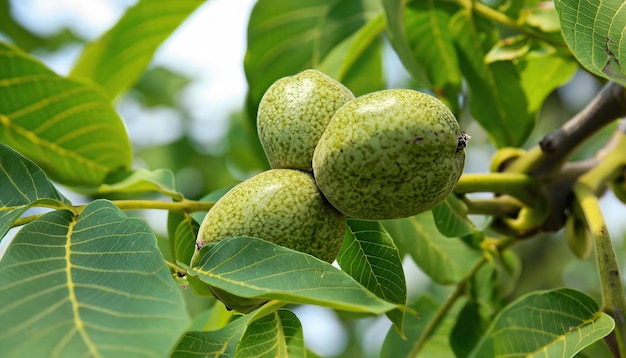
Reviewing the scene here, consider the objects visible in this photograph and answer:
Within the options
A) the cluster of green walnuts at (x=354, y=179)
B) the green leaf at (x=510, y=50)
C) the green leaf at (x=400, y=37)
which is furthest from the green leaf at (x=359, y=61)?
the cluster of green walnuts at (x=354, y=179)

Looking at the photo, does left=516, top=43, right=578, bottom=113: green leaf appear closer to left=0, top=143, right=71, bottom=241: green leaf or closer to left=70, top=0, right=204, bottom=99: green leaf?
left=70, top=0, right=204, bottom=99: green leaf

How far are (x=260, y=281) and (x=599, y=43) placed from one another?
66 centimetres

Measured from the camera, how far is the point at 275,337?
119 centimetres

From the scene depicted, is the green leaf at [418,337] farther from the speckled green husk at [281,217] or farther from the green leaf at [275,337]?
the speckled green husk at [281,217]

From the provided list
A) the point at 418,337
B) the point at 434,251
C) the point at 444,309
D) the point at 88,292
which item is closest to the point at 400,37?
the point at 434,251

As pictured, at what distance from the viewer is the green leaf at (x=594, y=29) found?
44.8 inches

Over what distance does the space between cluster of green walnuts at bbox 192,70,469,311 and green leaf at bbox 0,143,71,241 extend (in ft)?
0.89

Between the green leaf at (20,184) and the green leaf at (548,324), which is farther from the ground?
the green leaf at (20,184)

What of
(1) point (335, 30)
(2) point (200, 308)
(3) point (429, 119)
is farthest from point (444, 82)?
(2) point (200, 308)

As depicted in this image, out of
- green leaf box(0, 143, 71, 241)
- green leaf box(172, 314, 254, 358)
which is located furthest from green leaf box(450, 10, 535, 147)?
green leaf box(0, 143, 71, 241)

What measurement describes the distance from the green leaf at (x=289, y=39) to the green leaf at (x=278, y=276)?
1.08m

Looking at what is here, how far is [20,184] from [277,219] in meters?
0.44

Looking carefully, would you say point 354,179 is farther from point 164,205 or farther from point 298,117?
point 164,205

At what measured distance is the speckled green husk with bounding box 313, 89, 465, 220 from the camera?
1041 millimetres
